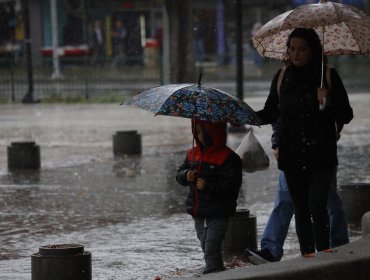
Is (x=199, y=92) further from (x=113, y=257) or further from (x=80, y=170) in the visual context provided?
(x=80, y=170)

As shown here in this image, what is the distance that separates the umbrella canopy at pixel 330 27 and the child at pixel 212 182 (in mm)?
1252

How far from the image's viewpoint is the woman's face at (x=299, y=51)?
802cm

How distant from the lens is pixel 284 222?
29.2ft

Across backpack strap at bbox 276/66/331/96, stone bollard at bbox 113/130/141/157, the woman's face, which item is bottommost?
stone bollard at bbox 113/130/141/157

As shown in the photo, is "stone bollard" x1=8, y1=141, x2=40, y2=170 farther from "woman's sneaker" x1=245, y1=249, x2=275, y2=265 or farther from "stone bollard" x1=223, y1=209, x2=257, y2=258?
"woman's sneaker" x1=245, y1=249, x2=275, y2=265

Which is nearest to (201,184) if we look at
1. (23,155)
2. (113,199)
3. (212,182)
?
(212,182)

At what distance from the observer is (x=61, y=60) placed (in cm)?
3575

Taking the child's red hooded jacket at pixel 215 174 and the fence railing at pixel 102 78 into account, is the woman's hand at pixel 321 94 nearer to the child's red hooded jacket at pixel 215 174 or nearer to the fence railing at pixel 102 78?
the child's red hooded jacket at pixel 215 174

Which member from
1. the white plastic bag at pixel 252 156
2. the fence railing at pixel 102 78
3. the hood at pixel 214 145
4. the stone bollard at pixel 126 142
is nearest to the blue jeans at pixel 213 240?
the hood at pixel 214 145

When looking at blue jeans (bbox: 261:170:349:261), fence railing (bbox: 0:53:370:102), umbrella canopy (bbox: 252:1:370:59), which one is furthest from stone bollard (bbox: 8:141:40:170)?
fence railing (bbox: 0:53:370:102)

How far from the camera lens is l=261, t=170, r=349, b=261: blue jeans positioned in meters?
8.79

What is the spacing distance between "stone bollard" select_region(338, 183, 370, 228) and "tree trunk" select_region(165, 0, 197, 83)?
2393cm

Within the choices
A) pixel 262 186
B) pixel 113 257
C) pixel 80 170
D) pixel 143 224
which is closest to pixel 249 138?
pixel 113 257

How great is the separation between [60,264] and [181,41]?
2874 centimetres
